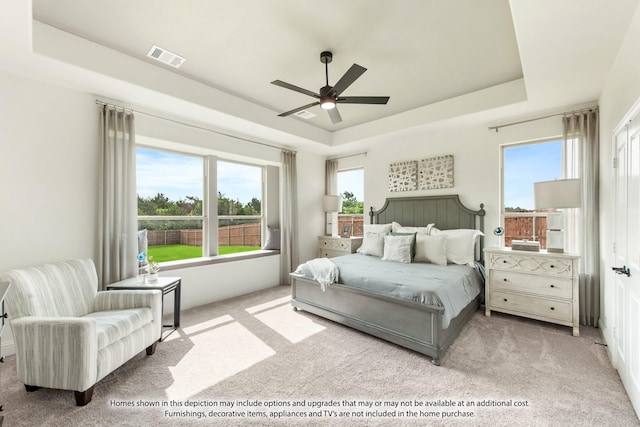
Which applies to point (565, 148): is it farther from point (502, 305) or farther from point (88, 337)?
point (88, 337)

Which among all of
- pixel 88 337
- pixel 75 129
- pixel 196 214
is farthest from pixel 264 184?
pixel 88 337

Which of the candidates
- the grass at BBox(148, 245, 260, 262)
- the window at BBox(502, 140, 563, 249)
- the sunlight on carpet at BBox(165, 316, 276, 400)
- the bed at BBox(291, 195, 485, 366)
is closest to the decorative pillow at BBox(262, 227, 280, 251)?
the grass at BBox(148, 245, 260, 262)

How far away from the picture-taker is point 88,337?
185 centimetres

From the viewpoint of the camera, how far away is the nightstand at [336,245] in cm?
509

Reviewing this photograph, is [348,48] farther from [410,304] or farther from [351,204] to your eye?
[351,204]

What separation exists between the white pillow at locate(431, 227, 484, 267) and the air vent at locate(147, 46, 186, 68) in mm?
3759

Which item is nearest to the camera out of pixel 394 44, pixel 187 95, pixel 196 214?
pixel 394 44

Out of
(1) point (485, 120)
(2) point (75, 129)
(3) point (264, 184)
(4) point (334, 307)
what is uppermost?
(1) point (485, 120)

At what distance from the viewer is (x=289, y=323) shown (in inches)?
128

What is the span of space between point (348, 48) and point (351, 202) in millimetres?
3418

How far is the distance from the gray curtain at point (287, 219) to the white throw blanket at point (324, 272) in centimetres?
159

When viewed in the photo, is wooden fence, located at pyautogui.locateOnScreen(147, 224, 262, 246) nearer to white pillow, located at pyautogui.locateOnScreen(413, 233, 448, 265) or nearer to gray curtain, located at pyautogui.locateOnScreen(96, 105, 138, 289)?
gray curtain, located at pyautogui.locateOnScreen(96, 105, 138, 289)

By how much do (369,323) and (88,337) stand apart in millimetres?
2352

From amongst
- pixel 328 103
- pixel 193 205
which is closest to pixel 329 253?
pixel 193 205
